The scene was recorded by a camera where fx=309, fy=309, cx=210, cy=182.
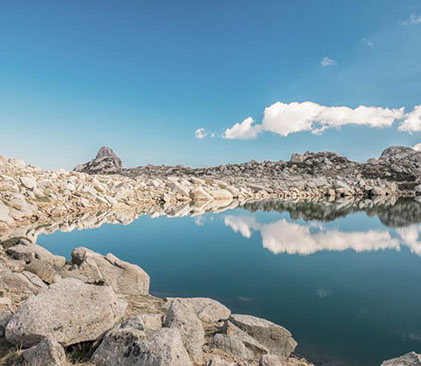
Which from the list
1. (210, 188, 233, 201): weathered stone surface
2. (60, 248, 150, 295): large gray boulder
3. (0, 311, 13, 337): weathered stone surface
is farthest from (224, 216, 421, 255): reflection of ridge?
(210, 188, 233, 201): weathered stone surface

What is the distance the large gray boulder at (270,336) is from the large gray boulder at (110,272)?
5.49m

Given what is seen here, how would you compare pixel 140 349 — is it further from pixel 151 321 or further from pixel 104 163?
pixel 104 163

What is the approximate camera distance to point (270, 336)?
961cm

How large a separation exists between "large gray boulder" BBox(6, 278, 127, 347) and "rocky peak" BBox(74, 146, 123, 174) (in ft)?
459

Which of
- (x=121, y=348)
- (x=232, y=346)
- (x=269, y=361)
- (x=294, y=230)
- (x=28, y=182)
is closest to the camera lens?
(x=121, y=348)

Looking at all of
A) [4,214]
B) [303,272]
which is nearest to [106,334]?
[303,272]

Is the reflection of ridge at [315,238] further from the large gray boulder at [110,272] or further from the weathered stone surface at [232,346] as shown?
the weathered stone surface at [232,346]

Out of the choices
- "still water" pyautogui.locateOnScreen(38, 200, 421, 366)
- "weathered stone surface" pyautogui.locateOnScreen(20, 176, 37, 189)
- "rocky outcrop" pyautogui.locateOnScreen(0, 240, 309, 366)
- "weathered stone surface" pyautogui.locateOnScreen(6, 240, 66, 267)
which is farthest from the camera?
"weathered stone surface" pyautogui.locateOnScreen(20, 176, 37, 189)

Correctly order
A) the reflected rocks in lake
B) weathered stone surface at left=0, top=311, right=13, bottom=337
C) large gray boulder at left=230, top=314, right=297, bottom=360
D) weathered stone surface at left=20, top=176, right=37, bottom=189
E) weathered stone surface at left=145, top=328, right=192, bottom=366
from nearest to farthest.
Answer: weathered stone surface at left=145, top=328, right=192, bottom=366 → weathered stone surface at left=0, top=311, right=13, bottom=337 → large gray boulder at left=230, top=314, right=297, bottom=360 → the reflected rocks in lake → weathered stone surface at left=20, top=176, right=37, bottom=189

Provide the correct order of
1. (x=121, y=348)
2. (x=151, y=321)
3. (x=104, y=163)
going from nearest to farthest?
(x=121, y=348) < (x=151, y=321) < (x=104, y=163)

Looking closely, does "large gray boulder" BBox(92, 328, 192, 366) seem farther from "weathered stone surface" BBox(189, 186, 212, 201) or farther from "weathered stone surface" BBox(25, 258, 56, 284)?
"weathered stone surface" BBox(189, 186, 212, 201)

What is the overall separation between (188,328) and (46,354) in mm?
3067

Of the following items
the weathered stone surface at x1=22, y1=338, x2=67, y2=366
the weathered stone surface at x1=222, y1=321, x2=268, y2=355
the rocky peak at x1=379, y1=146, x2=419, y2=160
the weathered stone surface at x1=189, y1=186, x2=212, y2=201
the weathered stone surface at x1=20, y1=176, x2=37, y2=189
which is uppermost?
the rocky peak at x1=379, y1=146, x2=419, y2=160

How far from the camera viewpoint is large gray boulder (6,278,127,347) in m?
6.25
